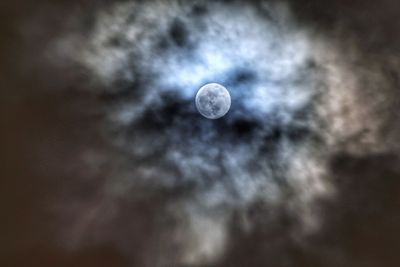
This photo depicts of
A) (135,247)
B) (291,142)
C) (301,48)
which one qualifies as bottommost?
(135,247)

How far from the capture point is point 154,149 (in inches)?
260

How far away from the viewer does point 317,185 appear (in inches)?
263

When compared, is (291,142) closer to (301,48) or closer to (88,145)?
(301,48)

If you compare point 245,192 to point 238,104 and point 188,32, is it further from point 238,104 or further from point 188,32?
point 188,32

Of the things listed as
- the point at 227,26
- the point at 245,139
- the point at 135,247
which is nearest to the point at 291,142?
the point at 245,139

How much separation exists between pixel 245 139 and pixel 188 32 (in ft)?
4.43

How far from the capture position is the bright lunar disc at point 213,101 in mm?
6422

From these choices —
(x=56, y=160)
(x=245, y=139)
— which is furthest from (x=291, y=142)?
(x=56, y=160)

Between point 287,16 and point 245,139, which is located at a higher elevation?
point 287,16

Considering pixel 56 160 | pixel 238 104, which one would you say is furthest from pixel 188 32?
pixel 56 160

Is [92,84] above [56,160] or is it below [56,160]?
above

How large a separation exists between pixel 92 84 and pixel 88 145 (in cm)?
68

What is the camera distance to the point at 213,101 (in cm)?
639

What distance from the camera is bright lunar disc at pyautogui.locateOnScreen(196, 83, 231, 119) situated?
642cm
